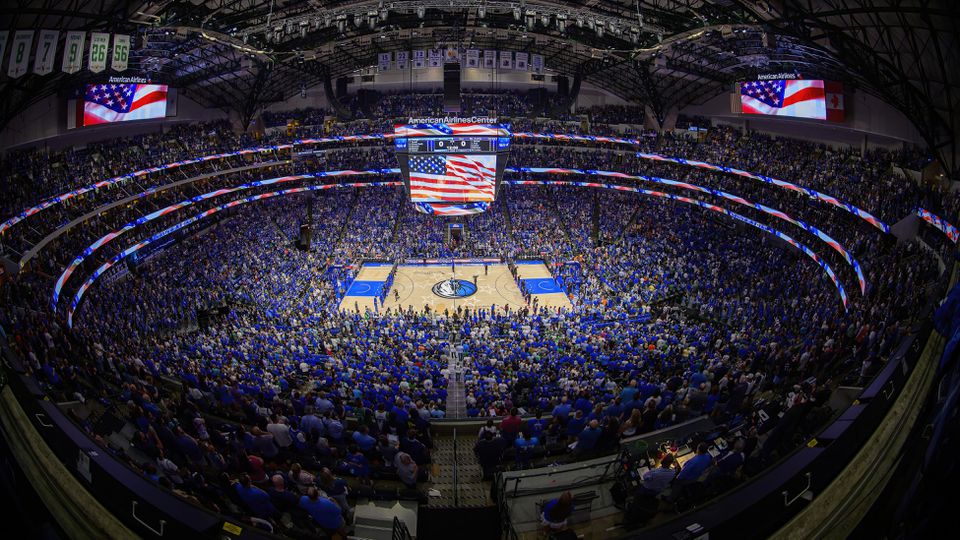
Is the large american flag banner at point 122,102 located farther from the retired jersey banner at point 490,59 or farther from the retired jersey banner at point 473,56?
the retired jersey banner at point 490,59

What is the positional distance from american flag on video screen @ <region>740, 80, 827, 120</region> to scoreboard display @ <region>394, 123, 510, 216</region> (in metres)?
17.7

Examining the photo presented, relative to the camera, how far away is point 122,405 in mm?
12430

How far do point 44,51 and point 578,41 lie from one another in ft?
94.5

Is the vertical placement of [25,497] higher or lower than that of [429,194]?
lower

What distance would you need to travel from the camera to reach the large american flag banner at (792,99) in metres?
32.4

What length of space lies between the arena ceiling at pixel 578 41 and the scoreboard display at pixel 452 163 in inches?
277

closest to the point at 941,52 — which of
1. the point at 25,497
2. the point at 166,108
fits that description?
the point at 25,497

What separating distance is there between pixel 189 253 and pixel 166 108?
11.8m

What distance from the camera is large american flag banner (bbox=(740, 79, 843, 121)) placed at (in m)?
32.4

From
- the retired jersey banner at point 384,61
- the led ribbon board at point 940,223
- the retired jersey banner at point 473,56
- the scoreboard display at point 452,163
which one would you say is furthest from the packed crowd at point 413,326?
the retired jersey banner at point 473,56

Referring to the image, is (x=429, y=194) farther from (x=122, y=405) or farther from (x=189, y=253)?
(x=122, y=405)

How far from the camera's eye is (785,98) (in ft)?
115

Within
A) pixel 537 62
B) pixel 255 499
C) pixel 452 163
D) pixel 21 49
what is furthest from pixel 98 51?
pixel 537 62

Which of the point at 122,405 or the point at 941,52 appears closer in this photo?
the point at 122,405
